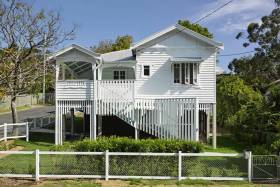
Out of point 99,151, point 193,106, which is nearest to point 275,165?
point 99,151

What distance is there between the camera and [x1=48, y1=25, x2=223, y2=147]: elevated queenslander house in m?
23.1

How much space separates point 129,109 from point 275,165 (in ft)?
37.4

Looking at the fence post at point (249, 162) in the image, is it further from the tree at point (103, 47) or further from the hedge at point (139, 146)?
the tree at point (103, 47)

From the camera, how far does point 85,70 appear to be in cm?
3136

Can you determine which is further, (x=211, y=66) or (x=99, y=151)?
(x=211, y=66)

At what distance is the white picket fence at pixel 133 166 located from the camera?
44.4ft

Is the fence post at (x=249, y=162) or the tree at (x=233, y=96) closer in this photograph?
the fence post at (x=249, y=162)

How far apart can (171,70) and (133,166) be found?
39.5 feet

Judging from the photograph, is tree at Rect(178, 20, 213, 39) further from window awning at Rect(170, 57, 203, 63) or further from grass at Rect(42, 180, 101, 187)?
grass at Rect(42, 180, 101, 187)

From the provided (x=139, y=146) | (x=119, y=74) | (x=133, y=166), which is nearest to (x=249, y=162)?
(x=139, y=146)

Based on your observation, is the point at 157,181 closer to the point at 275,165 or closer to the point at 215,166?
the point at 215,166

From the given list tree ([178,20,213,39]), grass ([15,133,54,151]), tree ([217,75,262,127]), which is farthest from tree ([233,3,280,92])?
grass ([15,133,54,151])

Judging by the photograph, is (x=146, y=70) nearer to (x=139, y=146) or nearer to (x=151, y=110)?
(x=151, y=110)


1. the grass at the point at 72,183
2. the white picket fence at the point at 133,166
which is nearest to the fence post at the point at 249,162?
the white picket fence at the point at 133,166
